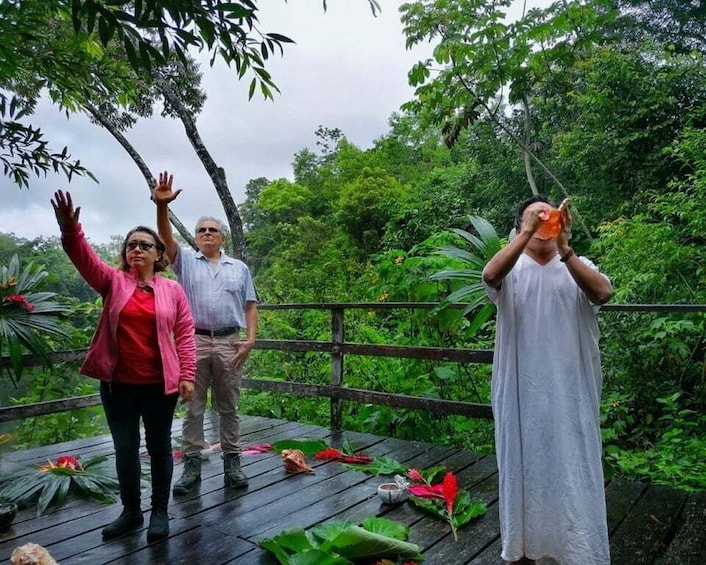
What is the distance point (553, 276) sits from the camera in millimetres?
1513

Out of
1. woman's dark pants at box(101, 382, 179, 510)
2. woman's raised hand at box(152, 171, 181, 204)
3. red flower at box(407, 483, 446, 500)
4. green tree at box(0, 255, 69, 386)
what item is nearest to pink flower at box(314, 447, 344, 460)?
red flower at box(407, 483, 446, 500)

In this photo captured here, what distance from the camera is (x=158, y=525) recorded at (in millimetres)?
2029

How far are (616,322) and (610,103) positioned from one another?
16.3 feet

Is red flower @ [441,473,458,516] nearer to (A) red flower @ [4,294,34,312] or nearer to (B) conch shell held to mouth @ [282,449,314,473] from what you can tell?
(B) conch shell held to mouth @ [282,449,314,473]

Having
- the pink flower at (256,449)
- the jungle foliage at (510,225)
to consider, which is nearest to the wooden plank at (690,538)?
the jungle foliage at (510,225)

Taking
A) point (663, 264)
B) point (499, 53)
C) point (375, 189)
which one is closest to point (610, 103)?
point (499, 53)

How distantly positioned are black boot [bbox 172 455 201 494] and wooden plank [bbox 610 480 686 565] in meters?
1.92

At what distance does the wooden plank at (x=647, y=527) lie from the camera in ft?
5.89

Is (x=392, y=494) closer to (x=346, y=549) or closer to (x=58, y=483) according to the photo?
(x=346, y=549)

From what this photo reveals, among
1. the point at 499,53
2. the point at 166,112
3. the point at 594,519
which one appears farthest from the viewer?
the point at 166,112

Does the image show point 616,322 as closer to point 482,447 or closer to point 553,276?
point 482,447

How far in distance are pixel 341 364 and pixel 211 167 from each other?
16.2 feet

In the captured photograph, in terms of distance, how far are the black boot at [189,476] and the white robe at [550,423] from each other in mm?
1670

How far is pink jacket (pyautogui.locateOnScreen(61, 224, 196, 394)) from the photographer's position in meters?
1.94
